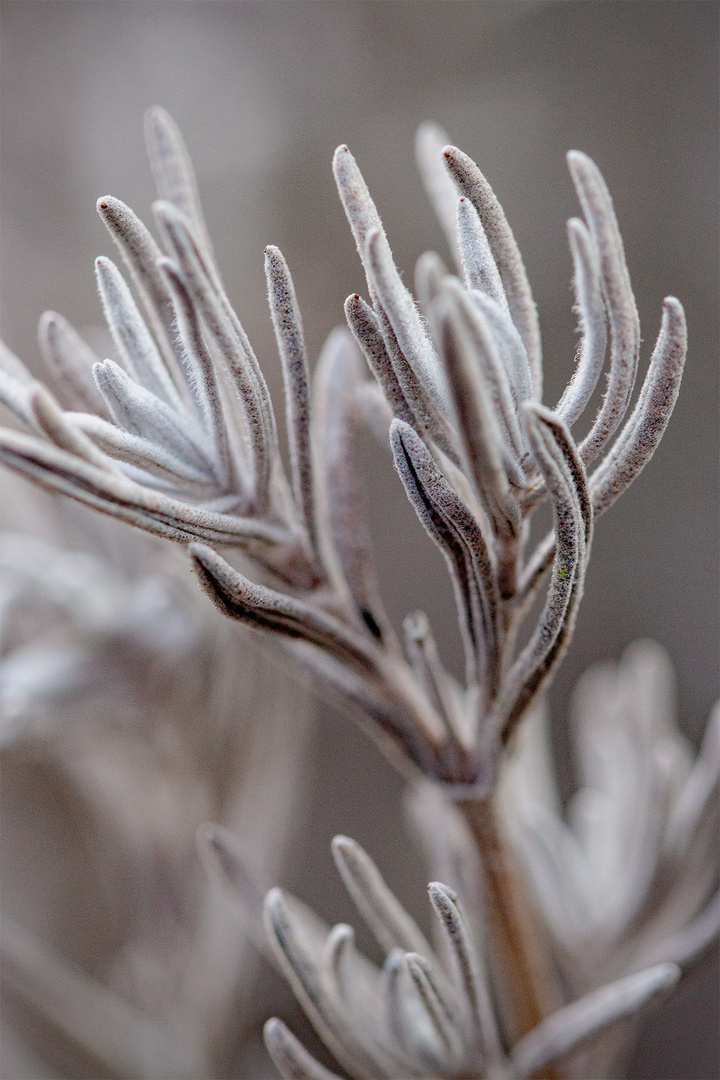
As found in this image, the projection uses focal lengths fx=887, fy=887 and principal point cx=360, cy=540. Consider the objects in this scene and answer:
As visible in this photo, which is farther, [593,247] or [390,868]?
[390,868]

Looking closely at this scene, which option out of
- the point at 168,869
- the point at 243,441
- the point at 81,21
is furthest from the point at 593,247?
the point at 81,21

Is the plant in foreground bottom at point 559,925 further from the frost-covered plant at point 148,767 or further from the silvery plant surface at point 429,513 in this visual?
the frost-covered plant at point 148,767

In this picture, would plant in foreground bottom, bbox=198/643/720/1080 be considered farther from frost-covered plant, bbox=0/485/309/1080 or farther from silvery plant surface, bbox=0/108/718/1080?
frost-covered plant, bbox=0/485/309/1080

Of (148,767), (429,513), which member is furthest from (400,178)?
(429,513)

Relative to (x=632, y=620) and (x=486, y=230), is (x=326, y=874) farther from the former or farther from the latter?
(x=486, y=230)

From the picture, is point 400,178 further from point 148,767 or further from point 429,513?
point 429,513

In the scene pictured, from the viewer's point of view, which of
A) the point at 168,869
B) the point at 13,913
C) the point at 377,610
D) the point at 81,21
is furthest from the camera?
the point at 81,21
